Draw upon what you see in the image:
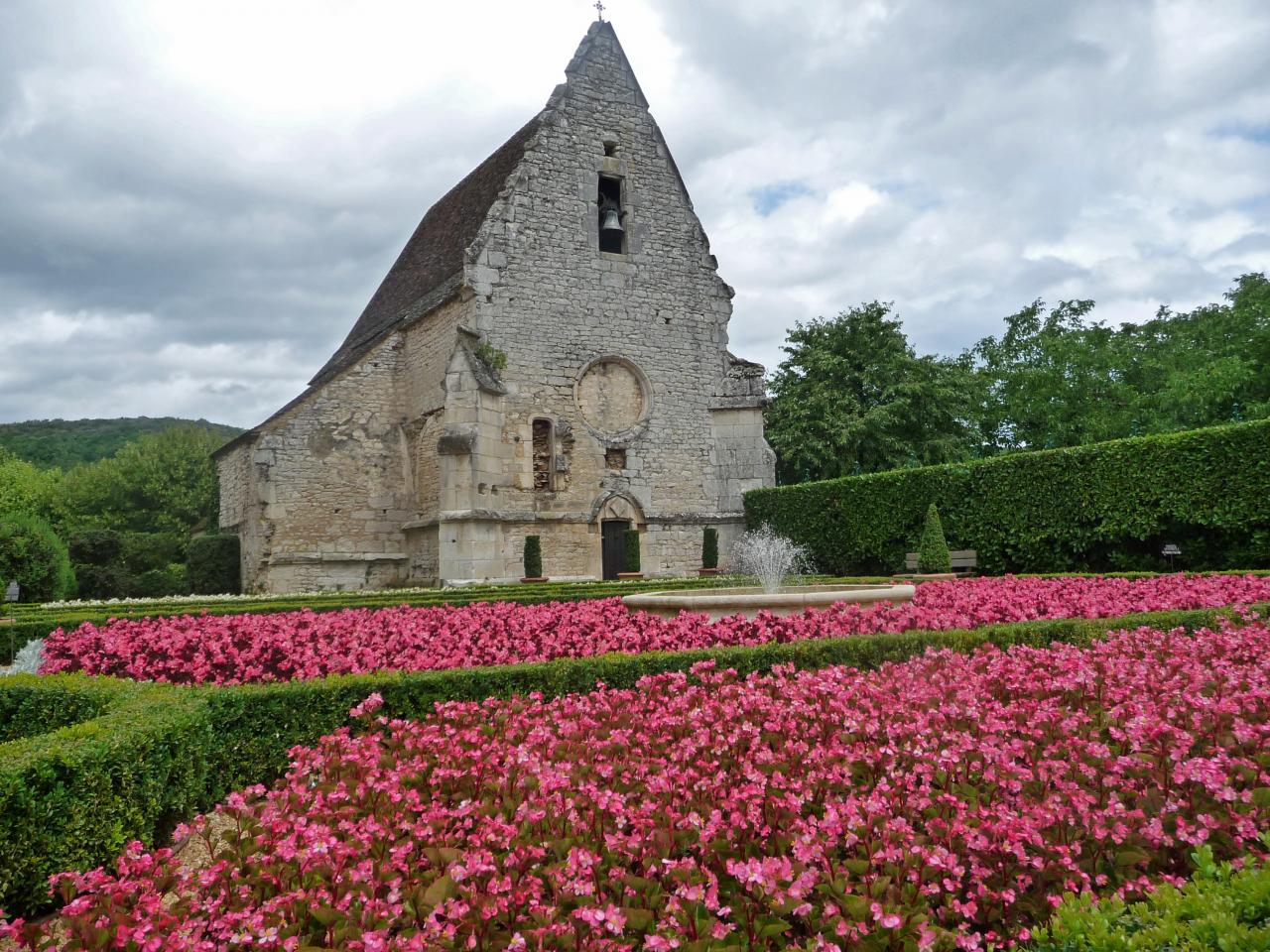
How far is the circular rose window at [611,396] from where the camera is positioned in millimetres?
20031

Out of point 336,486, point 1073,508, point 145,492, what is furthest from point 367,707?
point 145,492

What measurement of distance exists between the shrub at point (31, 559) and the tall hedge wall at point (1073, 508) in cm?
1551

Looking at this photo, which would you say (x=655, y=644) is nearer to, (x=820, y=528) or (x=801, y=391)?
(x=820, y=528)

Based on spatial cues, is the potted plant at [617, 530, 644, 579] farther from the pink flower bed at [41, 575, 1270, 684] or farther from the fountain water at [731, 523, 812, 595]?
the pink flower bed at [41, 575, 1270, 684]

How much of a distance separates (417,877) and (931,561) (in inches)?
588

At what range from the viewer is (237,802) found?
3461 millimetres

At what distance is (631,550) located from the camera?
19641 millimetres

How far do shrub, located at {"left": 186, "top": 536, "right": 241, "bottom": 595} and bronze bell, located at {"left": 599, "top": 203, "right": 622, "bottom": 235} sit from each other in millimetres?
11935

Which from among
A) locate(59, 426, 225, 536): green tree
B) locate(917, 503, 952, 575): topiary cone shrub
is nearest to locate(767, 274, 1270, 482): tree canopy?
locate(917, 503, 952, 575): topiary cone shrub

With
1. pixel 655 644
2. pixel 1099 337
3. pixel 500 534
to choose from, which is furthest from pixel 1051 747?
pixel 1099 337

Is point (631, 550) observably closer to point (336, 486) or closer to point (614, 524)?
point (614, 524)

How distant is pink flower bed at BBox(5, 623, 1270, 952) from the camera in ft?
8.43

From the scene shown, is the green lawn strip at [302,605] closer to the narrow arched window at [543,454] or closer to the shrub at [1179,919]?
the narrow arched window at [543,454]

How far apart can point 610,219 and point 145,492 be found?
34.6m
